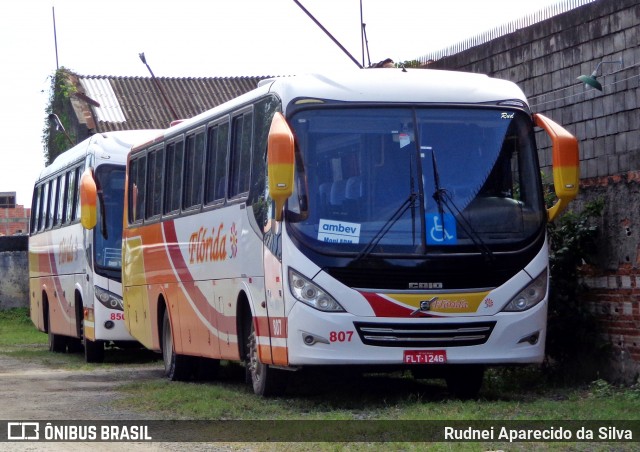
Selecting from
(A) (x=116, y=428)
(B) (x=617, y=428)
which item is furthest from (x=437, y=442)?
(A) (x=116, y=428)

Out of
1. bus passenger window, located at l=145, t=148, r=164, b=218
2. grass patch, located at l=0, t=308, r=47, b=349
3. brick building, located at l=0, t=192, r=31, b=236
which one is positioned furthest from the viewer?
brick building, located at l=0, t=192, r=31, b=236

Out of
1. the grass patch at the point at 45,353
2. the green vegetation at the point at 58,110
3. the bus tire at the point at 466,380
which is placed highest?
the green vegetation at the point at 58,110

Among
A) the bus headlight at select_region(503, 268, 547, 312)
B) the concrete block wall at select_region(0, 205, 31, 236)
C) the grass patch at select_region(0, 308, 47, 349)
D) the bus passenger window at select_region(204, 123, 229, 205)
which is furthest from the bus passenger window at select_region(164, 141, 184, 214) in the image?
the concrete block wall at select_region(0, 205, 31, 236)

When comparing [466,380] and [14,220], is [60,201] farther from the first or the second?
[14,220]

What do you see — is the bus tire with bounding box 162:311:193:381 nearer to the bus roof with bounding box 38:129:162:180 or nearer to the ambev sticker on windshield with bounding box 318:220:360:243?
the bus roof with bounding box 38:129:162:180

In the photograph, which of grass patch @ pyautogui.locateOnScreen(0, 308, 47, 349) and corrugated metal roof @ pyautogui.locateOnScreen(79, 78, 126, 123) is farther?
corrugated metal roof @ pyautogui.locateOnScreen(79, 78, 126, 123)

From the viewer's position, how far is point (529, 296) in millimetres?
12102

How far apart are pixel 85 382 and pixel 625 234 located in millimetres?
7253

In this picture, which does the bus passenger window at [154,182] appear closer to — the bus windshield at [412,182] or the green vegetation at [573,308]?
the bus windshield at [412,182]

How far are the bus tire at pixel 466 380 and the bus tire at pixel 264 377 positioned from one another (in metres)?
1.63

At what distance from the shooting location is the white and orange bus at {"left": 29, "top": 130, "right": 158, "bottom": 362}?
20672mm

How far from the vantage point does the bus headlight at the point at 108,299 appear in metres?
20.7

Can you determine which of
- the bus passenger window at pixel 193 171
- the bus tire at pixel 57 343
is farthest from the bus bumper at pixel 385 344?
the bus tire at pixel 57 343

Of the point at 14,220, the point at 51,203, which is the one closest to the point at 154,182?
the point at 51,203
